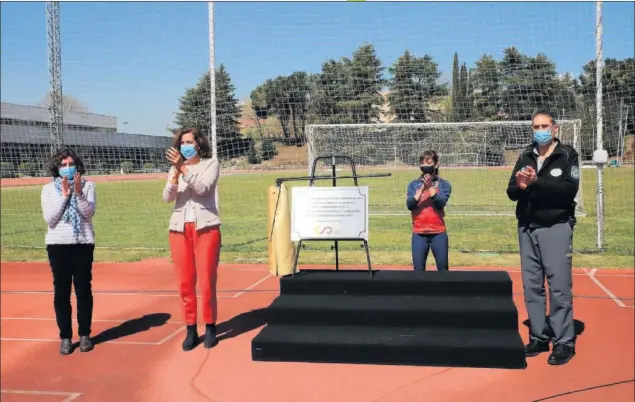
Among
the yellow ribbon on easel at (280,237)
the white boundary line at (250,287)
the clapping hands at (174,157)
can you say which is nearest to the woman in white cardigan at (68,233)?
the clapping hands at (174,157)

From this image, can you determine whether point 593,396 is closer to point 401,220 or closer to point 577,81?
point 577,81

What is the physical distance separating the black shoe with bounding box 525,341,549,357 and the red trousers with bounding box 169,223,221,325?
283cm

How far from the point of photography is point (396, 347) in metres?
4.68

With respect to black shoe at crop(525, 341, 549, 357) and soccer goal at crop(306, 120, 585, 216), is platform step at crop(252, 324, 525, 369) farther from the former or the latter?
soccer goal at crop(306, 120, 585, 216)

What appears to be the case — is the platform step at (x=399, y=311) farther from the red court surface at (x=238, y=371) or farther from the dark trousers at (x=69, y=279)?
the dark trousers at (x=69, y=279)

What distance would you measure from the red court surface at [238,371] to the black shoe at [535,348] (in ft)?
0.23

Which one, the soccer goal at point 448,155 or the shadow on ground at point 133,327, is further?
the soccer goal at point 448,155

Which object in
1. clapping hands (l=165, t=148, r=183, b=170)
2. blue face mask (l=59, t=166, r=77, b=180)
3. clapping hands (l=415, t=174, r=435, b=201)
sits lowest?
clapping hands (l=415, t=174, r=435, b=201)

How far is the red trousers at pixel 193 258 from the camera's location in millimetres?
5113

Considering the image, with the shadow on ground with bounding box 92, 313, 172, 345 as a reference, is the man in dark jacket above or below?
above

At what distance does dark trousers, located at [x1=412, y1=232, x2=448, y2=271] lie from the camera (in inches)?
232

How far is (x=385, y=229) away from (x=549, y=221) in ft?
37.4

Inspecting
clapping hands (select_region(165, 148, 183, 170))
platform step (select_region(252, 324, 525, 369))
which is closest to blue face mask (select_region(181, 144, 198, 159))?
clapping hands (select_region(165, 148, 183, 170))

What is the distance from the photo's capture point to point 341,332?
4.97 m
